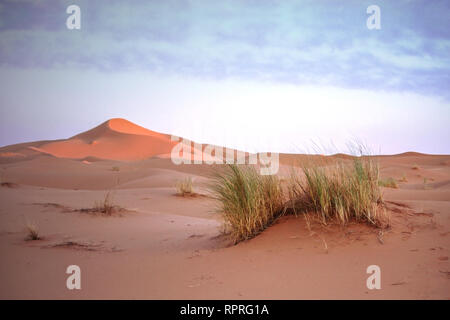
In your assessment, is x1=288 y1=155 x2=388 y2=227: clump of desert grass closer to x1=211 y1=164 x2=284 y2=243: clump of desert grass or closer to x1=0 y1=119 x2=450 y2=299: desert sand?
x1=0 y1=119 x2=450 y2=299: desert sand

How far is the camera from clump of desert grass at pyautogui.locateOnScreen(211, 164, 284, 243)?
4.57m

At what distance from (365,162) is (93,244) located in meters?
3.97

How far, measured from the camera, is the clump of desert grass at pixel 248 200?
457cm

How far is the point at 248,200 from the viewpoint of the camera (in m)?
4.52

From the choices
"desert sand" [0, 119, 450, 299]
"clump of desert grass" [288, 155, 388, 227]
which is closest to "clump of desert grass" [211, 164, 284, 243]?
"desert sand" [0, 119, 450, 299]

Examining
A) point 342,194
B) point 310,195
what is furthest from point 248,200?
point 342,194

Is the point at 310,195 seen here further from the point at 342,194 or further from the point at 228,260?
the point at 228,260

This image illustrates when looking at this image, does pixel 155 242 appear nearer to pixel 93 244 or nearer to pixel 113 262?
pixel 93 244

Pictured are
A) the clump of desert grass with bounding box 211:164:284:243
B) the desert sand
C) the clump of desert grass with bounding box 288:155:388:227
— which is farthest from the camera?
the clump of desert grass with bounding box 211:164:284:243

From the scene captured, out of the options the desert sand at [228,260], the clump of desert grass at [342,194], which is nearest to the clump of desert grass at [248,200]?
the desert sand at [228,260]

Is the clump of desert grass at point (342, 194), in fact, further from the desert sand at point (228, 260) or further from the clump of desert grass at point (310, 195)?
the desert sand at point (228, 260)

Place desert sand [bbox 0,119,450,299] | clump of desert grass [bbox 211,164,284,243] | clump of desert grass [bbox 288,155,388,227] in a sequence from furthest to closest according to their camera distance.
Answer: clump of desert grass [bbox 211,164,284,243] → clump of desert grass [bbox 288,155,388,227] → desert sand [bbox 0,119,450,299]

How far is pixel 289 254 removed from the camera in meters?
3.91

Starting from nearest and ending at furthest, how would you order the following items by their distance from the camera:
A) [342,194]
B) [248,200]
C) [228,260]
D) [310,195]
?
1. [228,260]
2. [342,194]
3. [248,200]
4. [310,195]
